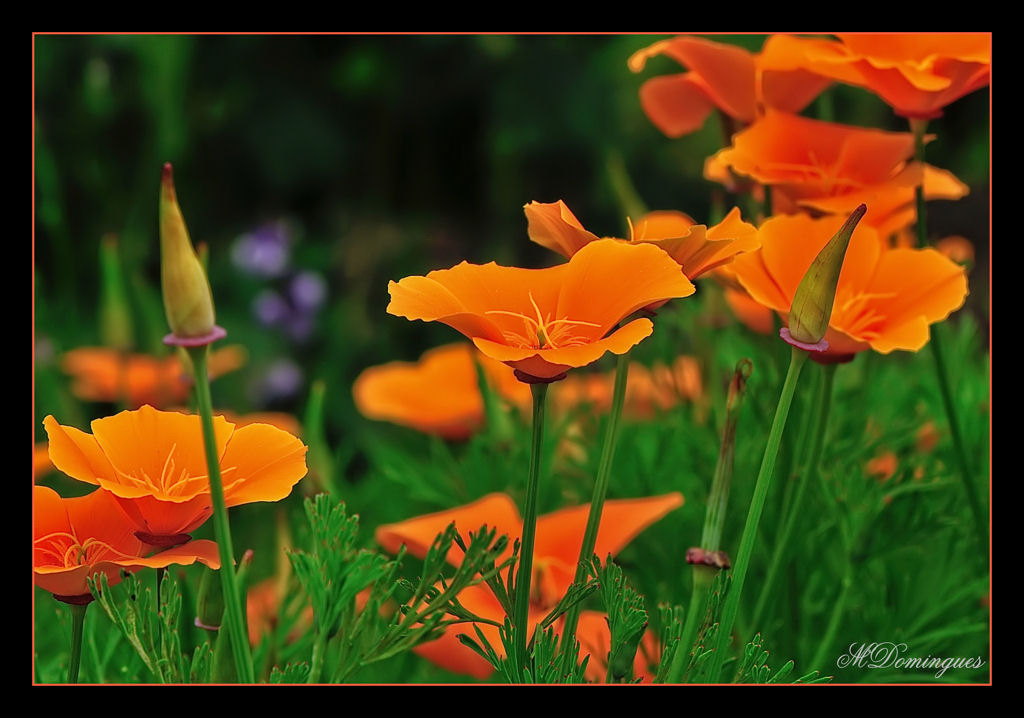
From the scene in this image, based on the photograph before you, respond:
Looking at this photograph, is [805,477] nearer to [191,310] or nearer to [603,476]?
[603,476]

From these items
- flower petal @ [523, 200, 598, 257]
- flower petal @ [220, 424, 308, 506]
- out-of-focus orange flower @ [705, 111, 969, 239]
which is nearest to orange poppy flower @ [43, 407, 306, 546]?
flower petal @ [220, 424, 308, 506]

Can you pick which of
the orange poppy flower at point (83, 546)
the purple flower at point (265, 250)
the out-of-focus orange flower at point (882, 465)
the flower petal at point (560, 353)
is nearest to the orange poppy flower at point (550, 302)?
the flower petal at point (560, 353)

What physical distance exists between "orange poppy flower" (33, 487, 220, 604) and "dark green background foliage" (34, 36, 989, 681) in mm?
68

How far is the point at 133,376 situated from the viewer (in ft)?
2.60

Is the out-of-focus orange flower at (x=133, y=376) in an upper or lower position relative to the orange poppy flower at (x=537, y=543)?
upper

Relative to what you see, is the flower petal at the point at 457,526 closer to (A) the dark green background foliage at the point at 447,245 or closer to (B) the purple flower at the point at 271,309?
(A) the dark green background foliage at the point at 447,245

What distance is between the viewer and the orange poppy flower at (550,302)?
0.98 ft

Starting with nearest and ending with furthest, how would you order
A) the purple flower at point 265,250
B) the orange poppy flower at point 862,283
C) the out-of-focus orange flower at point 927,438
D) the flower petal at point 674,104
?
1. the orange poppy flower at point 862,283
2. the flower petal at point 674,104
3. the out-of-focus orange flower at point 927,438
4. the purple flower at point 265,250

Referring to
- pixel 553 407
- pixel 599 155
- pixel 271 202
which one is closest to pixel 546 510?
pixel 553 407

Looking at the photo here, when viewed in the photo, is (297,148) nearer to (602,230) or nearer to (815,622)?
(602,230)

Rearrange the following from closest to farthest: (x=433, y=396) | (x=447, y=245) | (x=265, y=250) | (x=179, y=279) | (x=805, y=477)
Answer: (x=179, y=279), (x=805, y=477), (x=433, y=396), (x=265, y=250), (x=447, y=245)

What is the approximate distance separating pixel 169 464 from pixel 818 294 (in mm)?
205

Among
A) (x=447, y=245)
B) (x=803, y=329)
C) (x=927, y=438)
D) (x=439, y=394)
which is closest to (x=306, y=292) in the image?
(x=447, y=245)

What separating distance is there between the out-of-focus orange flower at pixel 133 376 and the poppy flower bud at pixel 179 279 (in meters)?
0.40
